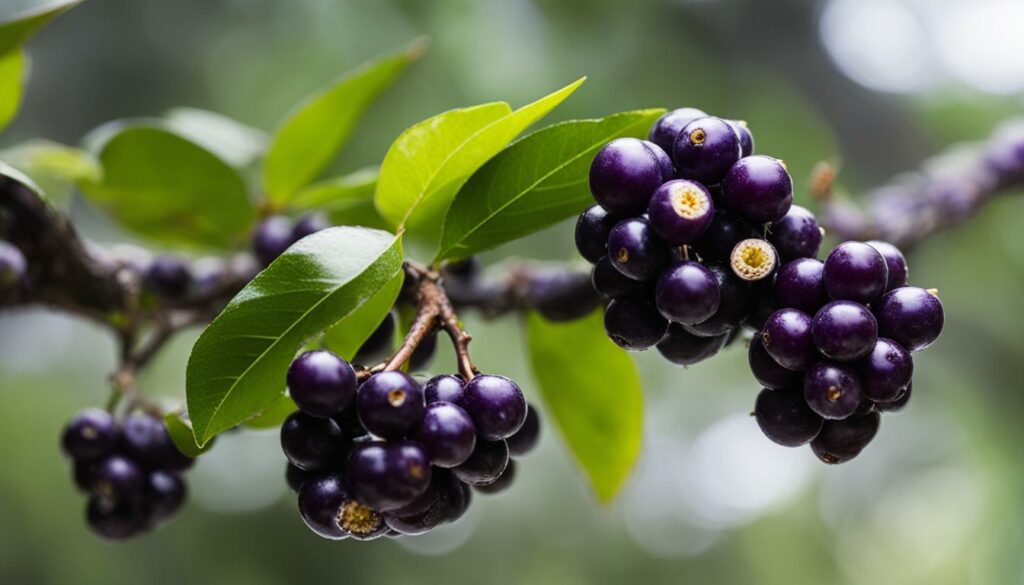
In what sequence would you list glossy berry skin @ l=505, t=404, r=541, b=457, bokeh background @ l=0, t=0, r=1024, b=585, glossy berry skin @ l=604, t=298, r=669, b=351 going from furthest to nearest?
bokeh background @ l=0, t=0, r=1024, b=585, glossy berry skin @ l=505, t=404, r=541, b=457, glossy berry skin @ l=604, t=298, r=669, b=351

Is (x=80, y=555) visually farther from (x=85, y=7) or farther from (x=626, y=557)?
(x=626, y=557)

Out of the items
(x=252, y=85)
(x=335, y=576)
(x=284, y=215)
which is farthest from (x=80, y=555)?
(x=284, y=215)

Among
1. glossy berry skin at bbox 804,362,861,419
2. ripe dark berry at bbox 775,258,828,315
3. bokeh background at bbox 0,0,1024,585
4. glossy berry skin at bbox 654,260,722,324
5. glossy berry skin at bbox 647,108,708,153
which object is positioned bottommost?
bokeh background at bbox 0,0,1024,585

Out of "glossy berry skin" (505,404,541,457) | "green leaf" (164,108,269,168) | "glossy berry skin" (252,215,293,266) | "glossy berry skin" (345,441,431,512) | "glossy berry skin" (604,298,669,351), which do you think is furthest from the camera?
"green leaf" (164,108,269,168)

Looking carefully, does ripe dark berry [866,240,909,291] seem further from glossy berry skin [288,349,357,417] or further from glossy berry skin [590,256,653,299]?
glossy berry skin [288,349,357,417]

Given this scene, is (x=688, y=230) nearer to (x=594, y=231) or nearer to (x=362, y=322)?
(x=594, y=231)

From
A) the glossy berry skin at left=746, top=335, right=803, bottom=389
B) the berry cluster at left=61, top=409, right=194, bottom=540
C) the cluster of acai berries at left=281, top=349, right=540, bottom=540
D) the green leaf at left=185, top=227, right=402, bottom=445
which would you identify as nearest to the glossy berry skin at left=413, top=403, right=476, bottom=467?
the cluster of acai berries at left=281, top=349, right=540, bottom=540
